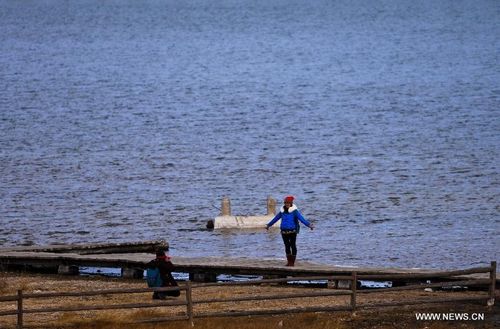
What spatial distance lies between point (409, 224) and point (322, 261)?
24.5ft

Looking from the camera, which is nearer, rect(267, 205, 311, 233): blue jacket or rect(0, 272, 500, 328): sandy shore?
rect(0, 272, 500, 328): sandy shore

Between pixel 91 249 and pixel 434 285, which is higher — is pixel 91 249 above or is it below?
above

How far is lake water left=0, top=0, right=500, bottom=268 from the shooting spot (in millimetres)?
45906

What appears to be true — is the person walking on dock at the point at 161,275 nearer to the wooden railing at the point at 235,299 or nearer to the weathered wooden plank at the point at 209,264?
the wooden railing at the point at 235,299

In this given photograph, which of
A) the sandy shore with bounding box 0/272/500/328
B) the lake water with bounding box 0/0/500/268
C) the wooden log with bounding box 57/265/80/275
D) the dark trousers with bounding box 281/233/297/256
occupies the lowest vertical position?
the sandy shore with bounding box 0/272/500/328

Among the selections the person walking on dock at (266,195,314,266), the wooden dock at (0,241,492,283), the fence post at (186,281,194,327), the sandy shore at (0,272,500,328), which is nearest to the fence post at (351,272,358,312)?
the sandy shore at (0,272,500,328)

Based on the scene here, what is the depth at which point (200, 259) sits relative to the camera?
115 feet

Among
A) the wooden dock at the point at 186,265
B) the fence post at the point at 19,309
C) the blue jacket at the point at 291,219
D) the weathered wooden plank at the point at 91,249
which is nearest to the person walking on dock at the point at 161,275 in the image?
the fence post at the point at 19,309

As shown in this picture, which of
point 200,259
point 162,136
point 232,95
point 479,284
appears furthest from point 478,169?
point 232,95

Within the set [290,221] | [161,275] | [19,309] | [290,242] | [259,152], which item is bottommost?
[19,309]

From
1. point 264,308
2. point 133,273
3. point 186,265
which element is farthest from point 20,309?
point 186,265

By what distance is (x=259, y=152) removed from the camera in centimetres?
6900

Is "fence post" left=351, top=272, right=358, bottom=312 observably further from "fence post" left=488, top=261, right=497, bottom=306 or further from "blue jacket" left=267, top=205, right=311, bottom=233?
"blue jacket" left=267, top=205, right=311, bottom=233

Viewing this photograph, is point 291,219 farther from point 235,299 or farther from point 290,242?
point 235,299
